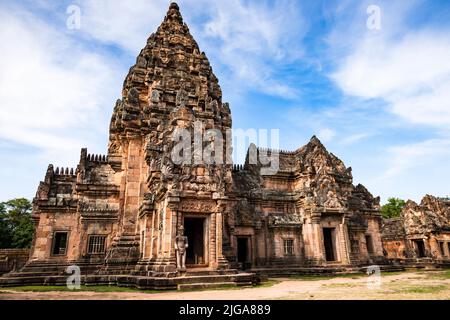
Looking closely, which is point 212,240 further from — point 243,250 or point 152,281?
point 243,250

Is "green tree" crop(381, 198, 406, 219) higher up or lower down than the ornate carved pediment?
higher up

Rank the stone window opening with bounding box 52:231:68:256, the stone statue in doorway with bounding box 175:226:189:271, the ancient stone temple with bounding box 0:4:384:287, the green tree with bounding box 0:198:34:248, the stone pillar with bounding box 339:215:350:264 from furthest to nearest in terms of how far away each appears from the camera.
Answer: the green tree with bounding box 0:198:34:248 < the stone pillar with bounding box 339:215:350:264 < the stone window opening with bounding box 52:231:68:256 < the ancient stone temple with bounding box 0:4:384:287 < the stone statue in doorway with bounding box 175:226:189:271

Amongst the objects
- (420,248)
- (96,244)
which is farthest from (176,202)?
(420,248)

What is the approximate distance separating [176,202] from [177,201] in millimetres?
56

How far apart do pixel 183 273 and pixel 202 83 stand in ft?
42.4

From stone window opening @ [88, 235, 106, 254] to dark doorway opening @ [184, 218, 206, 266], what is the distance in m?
5.31

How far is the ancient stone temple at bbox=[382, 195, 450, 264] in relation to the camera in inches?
1055

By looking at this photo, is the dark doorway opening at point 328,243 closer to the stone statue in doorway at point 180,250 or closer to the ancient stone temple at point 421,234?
the ancient stone temple at point 421,234

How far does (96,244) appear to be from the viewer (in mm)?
16953

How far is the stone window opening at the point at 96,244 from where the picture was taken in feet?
55.2

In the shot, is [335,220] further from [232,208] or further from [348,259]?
[232,208]

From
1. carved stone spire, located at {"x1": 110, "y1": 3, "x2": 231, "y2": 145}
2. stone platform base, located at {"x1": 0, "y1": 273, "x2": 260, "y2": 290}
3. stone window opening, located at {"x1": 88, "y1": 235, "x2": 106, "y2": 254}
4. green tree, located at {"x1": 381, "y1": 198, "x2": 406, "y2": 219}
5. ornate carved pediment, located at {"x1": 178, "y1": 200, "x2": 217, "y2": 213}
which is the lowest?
stone platform base, located at {"x1": 0, "y1": 273, "x2": 260, "y2": 290}

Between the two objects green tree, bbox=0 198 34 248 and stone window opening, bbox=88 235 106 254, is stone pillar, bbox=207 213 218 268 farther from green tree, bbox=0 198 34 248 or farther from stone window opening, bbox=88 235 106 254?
green tree, bbox=0 198 34 248

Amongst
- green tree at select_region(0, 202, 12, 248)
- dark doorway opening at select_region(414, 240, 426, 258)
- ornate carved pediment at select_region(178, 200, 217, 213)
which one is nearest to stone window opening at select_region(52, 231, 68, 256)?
ornate carved pediment at select_region(178, 200, 217, 213)
